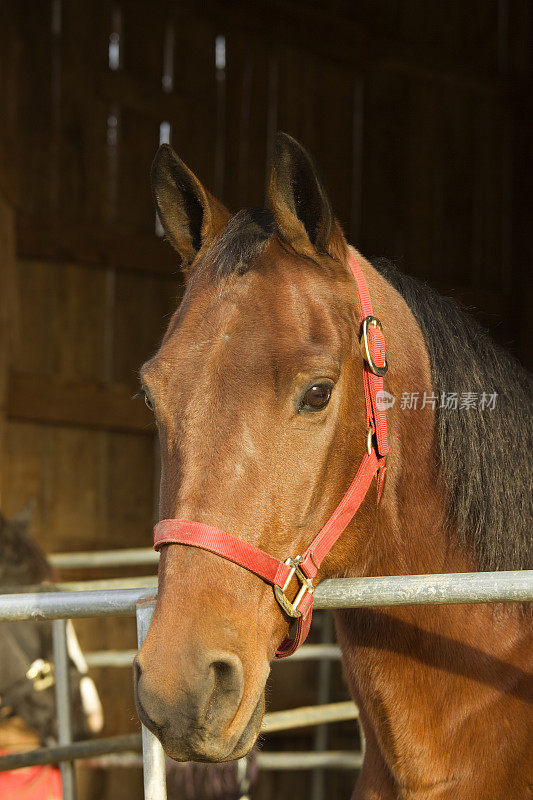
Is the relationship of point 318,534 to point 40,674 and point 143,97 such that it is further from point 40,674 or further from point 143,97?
point 143,97

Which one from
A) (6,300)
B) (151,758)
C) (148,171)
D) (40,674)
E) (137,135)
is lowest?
(40,674)

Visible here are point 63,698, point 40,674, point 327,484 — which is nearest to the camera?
point 327,484

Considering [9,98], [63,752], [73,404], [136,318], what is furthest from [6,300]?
[63,752]

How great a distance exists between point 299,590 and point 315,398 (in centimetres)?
30

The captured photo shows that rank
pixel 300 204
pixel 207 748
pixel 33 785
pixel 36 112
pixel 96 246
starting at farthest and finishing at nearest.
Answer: pixel 96 246
pixel 36 112
pixel 33 785
pixel 300 204
pixel 207 748

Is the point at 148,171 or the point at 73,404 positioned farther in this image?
the point at 148,171

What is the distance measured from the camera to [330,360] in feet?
4.43

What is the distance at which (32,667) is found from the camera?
371 cm

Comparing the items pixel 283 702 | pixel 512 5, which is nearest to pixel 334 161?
pixel 512 5

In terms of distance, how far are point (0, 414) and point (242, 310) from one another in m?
3.46

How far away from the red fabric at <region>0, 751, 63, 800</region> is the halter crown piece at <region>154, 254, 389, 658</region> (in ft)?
8.98

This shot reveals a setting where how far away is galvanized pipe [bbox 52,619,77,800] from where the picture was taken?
7.97ft

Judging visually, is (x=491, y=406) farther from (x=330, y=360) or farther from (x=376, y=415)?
(x=330, y=360)

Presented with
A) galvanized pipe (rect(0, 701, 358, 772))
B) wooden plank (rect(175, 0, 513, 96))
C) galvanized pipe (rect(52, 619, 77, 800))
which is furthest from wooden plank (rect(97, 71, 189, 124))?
galvanized pipe (rect(0, 701, 358, 772))
